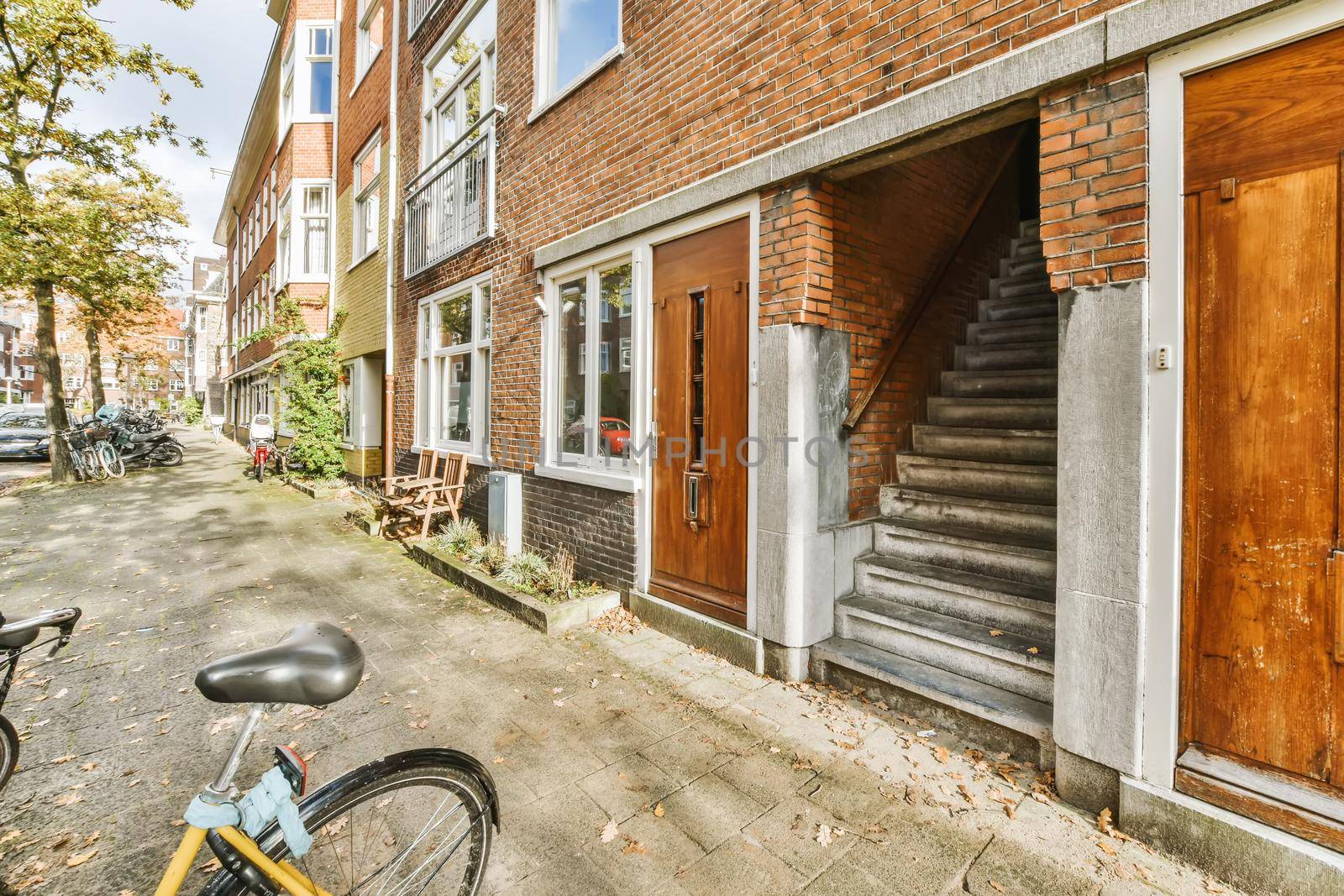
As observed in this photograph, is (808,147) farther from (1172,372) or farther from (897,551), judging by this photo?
(897,551)

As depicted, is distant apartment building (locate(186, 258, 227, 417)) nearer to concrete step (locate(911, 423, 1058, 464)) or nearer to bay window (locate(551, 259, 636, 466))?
bay window (locate(551, 259, 636, 466))

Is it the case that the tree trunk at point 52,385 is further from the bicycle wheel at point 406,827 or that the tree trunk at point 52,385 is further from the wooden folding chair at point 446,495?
the bicycle wheel at point 406,827

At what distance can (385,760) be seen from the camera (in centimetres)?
178

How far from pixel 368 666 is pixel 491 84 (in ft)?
22.6

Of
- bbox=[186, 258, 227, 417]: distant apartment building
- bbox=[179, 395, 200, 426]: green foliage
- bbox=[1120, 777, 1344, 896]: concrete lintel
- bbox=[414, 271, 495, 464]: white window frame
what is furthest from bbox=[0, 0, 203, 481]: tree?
bbox=[179, 395, 200, 426]: green foliage

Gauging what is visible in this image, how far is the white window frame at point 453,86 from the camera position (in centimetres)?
761

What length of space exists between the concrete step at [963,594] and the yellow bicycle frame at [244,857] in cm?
336

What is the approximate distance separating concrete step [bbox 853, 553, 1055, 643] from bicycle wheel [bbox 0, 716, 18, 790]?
4.22 meters

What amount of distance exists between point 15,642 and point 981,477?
16.4ft

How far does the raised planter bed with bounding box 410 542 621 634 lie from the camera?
487 centimetres

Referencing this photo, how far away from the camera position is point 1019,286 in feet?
19.6

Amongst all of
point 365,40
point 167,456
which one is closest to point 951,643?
point 365,40

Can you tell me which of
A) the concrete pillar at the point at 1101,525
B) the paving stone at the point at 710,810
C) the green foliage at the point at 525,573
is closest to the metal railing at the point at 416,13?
the green foliage at the point at 525,573

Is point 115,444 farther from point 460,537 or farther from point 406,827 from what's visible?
point 406,827
